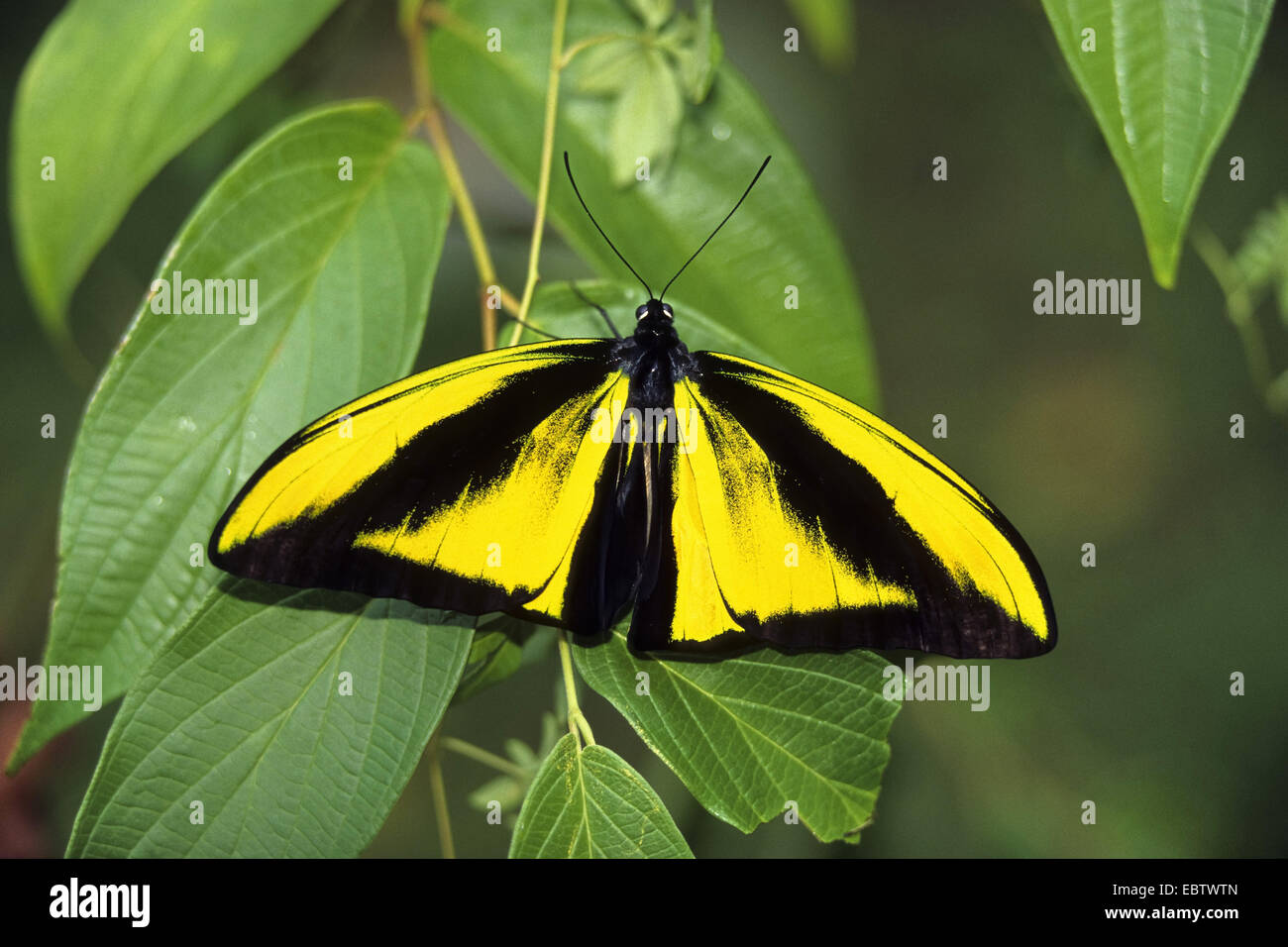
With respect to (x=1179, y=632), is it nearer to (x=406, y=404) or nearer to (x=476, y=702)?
(x=476, y=702)

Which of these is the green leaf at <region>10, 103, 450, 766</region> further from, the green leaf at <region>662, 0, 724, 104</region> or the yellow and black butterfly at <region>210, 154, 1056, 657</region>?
the green leaf at <region>662, 0, 724, 104</region>

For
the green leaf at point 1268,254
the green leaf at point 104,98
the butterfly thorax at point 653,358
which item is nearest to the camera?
the butterfly thorax at point 653,358

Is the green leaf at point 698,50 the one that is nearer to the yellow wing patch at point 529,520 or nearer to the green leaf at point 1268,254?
the yellow wing patch at point 529,520

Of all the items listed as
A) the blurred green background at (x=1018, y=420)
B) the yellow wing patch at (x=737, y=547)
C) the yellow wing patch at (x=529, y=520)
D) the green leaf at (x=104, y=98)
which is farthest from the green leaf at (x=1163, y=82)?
the blurred green background at (x=1018, y=420)

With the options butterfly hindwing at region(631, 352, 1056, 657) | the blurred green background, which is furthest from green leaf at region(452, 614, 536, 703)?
the blurred green background

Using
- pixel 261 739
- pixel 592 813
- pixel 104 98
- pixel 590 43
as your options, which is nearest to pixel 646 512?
pixel 592 813

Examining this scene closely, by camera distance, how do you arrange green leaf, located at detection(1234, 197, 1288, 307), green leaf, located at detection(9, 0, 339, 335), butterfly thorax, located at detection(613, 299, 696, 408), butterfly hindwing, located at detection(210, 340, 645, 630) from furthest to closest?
green leaf, located at detection(1234, 197, 1288, 307) < green leaf, located at detection(9, 0, 339, 335) < butterfly thorax, located at detection(613, 299, 696, 408) < butterfly hindwing, located at detection(210, 340, 645, 630)

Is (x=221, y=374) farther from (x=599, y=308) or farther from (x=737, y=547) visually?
(x=737, y=547)
